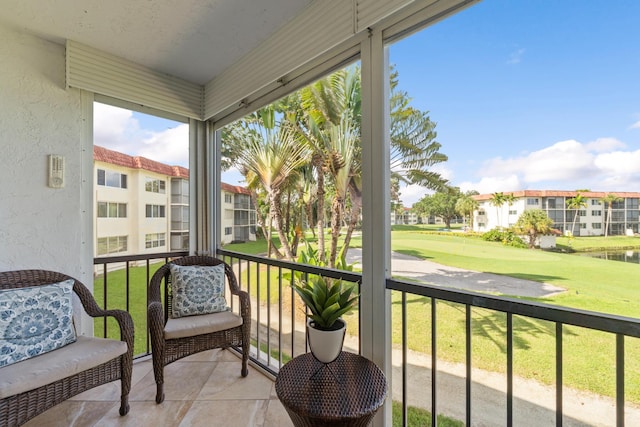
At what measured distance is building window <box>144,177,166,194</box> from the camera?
9.16 ft

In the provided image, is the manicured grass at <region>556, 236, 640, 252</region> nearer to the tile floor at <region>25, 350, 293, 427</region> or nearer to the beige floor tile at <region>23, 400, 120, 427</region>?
the tile floor at <region>25, 350, 293, 427</region>

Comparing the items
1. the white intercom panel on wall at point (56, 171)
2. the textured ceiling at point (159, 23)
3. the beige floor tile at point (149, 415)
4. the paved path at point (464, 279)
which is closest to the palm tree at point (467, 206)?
the paved path at point (464, 279)

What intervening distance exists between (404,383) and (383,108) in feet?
5.04

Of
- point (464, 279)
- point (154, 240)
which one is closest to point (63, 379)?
point (154, 240)

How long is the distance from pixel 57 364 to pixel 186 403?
797 millimetres

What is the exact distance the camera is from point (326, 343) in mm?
1408

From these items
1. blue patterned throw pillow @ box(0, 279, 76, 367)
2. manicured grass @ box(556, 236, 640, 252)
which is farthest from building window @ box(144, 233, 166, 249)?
manicured grass @ box(556, 236, 640, 252)

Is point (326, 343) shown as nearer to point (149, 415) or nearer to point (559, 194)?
point (559, 194)

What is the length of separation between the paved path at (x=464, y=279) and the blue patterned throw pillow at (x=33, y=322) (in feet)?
6.73

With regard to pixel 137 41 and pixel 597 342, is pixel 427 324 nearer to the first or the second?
pixel 597 342

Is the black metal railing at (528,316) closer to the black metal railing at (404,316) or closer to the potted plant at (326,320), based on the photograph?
the black metal railing at (404,316)

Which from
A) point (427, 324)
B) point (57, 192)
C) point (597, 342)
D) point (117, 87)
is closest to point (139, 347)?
point (57, 192)

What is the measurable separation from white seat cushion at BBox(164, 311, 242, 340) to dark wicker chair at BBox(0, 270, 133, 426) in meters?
0.25

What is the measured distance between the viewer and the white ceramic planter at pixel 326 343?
1.41 m
